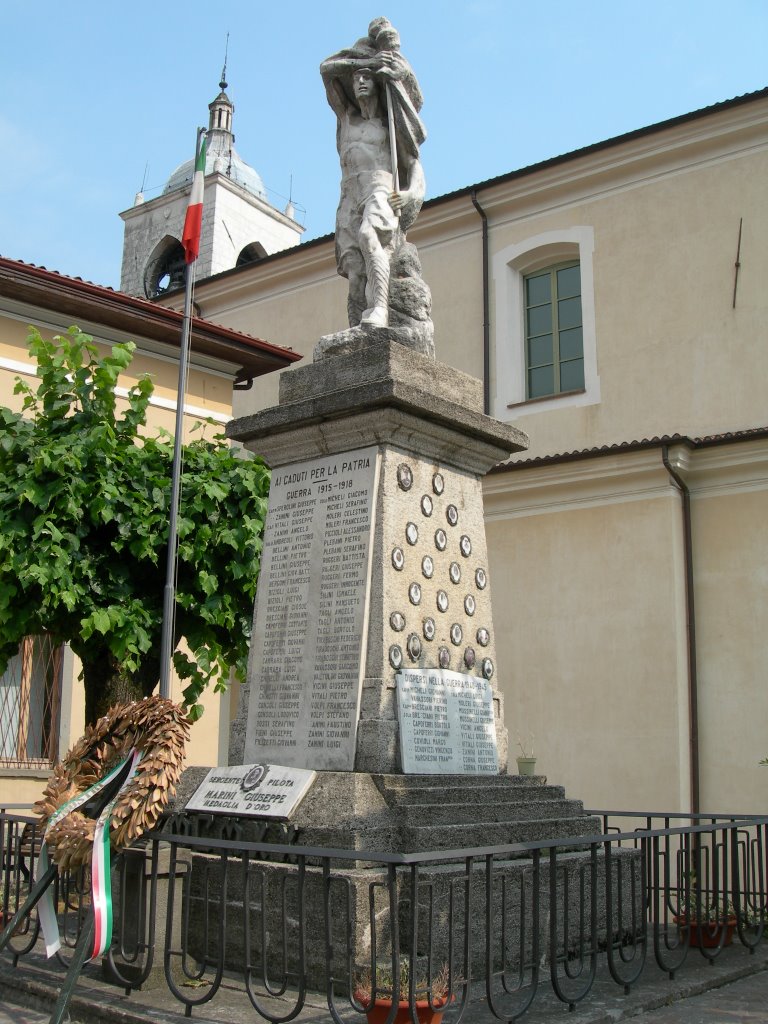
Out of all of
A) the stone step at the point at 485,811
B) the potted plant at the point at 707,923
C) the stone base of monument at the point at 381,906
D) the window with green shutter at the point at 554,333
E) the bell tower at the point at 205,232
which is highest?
the bell tower at the point at 205,232

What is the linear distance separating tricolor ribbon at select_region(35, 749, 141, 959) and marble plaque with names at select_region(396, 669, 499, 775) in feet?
4.62

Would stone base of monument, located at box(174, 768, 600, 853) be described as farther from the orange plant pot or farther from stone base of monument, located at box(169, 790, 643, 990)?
the orange plant pot

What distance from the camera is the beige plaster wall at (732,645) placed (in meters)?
12.3

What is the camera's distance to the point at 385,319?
684cm

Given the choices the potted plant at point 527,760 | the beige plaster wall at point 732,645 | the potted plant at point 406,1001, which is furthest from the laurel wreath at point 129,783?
the beige plaster wall at point 732,645

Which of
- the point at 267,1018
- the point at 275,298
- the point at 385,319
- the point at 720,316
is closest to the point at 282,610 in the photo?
the point at 385,319

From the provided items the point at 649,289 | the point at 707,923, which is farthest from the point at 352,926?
the point at 649,289

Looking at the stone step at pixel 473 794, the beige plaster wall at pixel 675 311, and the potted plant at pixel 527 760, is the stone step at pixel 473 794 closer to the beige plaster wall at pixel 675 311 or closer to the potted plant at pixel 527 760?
the potted plant at pixel 527 760

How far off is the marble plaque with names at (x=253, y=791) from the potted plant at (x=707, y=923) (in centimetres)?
234

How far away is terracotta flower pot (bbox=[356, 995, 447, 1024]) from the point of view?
4.28 m

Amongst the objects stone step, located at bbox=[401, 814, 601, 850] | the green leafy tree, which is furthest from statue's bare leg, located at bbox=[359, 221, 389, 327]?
the green leafy tree

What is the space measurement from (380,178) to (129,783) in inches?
161

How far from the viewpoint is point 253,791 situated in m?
5.78

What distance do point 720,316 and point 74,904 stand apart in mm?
11786
